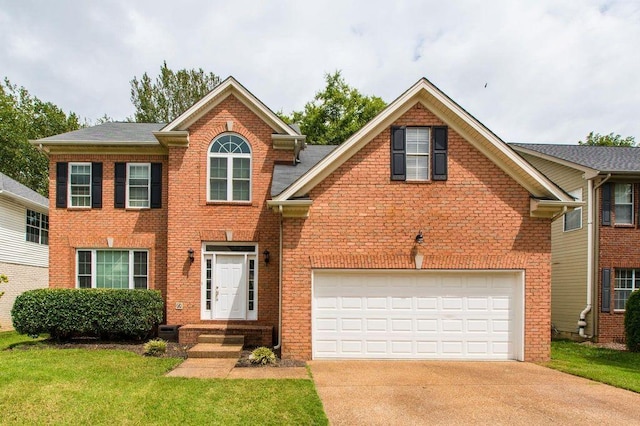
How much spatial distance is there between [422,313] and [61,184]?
11321 mm

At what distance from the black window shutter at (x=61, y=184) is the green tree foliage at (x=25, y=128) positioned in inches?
901

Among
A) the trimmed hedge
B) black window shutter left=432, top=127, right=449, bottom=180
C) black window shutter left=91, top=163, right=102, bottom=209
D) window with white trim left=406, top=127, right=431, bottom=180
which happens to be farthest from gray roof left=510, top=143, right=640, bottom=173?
black window shutter left=91, top=163, right=102, bottom=209

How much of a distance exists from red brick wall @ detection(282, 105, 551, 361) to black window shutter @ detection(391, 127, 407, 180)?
150 mm

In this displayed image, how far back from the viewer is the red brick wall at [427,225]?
10.7m

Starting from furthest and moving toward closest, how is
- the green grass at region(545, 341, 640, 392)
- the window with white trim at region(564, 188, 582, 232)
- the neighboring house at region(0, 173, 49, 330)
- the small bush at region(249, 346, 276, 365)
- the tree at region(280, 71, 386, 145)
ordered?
the tree at region(280, 71, 386, 145), the neighboring house at region(0, 173, 49, 330), the window with white trim at region(564, 188, 582, 232), the small bush at region(249, 346, 276, 365), the green grass at region(545, 341, 640, 392)

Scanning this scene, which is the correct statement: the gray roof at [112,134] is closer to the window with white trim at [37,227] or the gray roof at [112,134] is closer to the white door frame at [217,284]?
the white door frame at [217,284]

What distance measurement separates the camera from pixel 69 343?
40.5 feet

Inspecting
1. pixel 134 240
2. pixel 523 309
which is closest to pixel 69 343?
pixel 134 240

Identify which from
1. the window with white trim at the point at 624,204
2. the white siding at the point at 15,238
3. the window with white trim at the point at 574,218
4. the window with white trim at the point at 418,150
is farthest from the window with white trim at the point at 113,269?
the window with white trim at the point at 624,204

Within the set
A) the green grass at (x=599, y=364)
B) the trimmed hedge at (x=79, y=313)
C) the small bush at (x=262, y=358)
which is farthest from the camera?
the trimmed hedge at (x=79, y=313)

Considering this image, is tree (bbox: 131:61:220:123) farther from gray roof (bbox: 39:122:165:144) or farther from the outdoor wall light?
the outdoor wall light

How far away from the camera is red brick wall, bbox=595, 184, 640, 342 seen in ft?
50.8

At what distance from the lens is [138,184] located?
46.7ft

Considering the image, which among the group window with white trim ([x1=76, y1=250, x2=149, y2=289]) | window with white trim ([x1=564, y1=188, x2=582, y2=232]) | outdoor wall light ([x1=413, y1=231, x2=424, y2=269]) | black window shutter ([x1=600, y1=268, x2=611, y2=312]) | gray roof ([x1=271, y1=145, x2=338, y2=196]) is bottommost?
black window shutter ([x1=600, y1=268, x2=611, y2=312])
